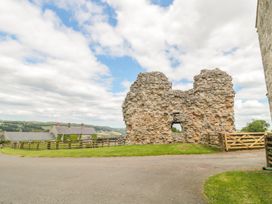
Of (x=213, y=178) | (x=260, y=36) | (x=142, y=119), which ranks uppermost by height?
(x=260, y=36)

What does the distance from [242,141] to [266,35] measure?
1022cm

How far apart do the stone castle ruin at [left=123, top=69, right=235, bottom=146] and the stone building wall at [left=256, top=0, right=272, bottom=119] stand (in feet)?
37.2

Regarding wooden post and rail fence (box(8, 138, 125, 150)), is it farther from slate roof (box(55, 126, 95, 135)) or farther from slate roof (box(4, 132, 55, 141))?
slate roof (box(4, 132, 55, 141))

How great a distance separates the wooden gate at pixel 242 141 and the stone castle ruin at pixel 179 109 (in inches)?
120

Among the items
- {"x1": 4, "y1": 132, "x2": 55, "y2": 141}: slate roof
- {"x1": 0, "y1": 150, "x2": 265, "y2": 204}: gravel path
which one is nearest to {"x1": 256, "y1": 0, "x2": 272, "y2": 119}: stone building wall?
{"x1": 0, "y1": 150, "x2": 265, "y2": 204}: gravel path

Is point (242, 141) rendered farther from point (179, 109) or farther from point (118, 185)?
point (118, 185)

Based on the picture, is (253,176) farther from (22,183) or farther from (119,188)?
(22,183)

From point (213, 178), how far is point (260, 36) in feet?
26.9

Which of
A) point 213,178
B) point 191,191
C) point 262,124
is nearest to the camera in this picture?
point 191,191

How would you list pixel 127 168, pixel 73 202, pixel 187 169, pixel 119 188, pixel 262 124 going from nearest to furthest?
pixel 73 202 → pixel 119 188 → pixel 187 169 → pixel 127 168 → pixel 262 124

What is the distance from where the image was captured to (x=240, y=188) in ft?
24.7

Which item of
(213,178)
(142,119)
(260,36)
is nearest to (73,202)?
(213,178)

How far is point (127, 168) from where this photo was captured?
1168 cm

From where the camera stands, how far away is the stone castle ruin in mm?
22906
